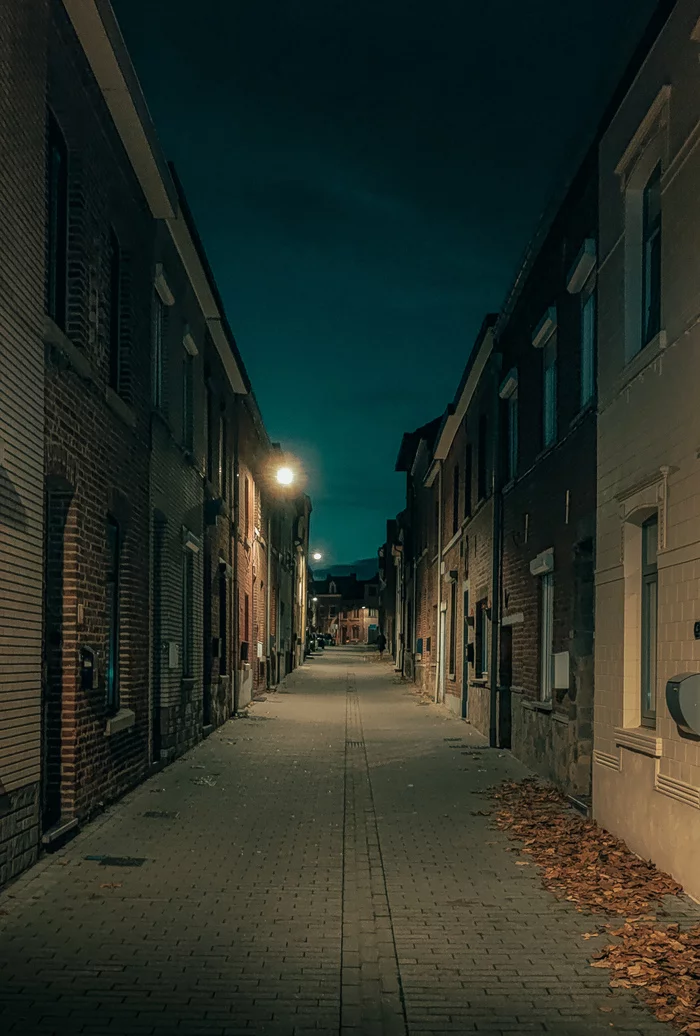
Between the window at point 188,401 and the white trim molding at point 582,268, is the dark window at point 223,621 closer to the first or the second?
the window at point 188,401

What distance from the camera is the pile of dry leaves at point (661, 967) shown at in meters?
5.14

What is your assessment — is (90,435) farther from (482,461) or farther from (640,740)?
(482,461)

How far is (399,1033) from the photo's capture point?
4898 millimetres

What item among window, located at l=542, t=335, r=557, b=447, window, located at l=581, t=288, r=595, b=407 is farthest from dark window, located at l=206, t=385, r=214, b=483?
window, located at l=581, t=288, r=595, b=407

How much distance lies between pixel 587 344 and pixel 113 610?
6302 millimetres

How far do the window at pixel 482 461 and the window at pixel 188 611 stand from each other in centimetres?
595

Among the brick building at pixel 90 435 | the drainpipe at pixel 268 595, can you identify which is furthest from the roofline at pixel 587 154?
the drainpipe at pixel 268 595

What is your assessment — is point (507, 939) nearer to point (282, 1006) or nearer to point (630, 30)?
point (282, 1006)

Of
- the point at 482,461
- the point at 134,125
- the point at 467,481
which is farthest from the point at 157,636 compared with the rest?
the point at 467,481

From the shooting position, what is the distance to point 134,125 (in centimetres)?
1094

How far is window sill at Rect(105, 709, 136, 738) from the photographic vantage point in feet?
34.8

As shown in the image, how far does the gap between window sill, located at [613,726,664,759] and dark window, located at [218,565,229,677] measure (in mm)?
11827

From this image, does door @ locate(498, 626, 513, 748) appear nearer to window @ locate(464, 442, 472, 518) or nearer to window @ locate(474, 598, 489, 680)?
window @ locate(474, 598, 489, 680)

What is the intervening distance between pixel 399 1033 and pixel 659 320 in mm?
6522
